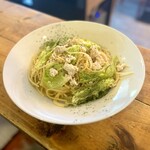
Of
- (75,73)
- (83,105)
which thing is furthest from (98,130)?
(75,73)

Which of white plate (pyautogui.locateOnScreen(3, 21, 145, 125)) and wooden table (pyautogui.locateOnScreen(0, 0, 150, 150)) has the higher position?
white plate (pyautogui.locateOnScreen(3, 21, 145, 125))

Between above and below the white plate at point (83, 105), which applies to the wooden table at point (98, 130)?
below

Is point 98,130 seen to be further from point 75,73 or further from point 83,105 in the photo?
point 75,73

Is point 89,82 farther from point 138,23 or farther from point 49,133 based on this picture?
point 138,23

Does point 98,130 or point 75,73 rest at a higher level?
point 75,73
